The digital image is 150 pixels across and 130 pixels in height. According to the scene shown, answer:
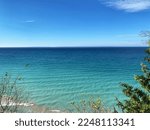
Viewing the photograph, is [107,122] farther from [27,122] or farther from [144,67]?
[144,67]

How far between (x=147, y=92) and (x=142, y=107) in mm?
510

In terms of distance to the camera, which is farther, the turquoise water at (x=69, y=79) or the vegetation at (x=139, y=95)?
the turquoise water at (x=69, y=79)

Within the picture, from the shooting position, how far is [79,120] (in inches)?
100.0

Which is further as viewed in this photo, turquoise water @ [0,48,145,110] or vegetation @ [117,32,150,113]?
turquoise water @ [0,48,145,110]

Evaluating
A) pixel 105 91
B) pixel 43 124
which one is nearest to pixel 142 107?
pixel 43 124

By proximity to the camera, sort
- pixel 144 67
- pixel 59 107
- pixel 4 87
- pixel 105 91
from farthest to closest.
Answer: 1. pixel 105 91
2. pixel 59 107
3. pixel 144 67
4. pixel 4 87

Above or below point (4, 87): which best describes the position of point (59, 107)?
below

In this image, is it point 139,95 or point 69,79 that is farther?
point 69,79

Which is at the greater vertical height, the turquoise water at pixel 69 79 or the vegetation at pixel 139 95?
the vegetation at pixel 139 95

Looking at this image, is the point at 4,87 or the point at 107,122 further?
the point at 4,87

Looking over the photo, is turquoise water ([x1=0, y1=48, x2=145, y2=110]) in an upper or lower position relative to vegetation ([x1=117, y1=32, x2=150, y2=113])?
lower

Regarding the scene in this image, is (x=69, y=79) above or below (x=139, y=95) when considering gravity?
below

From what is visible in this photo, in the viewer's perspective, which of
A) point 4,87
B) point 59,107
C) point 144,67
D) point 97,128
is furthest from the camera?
point 59,107

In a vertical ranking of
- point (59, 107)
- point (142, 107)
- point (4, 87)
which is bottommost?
point (59, 107)
